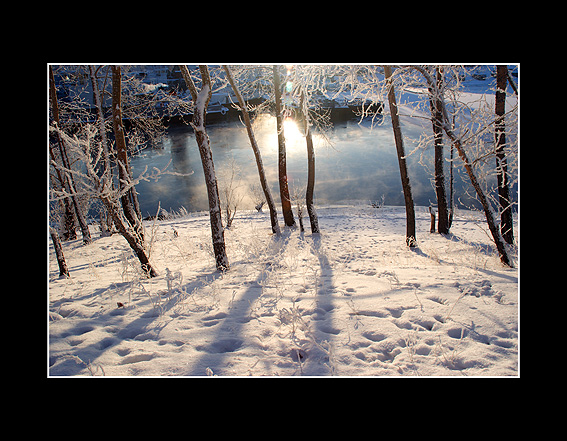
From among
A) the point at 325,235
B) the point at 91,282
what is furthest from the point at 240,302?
the point at 325,235

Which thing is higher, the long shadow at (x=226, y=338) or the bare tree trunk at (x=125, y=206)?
the bare tree trunk at (x=125, y=206)

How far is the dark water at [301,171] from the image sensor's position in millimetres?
19938

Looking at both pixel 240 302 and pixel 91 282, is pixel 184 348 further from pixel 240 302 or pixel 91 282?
pixel 91 282

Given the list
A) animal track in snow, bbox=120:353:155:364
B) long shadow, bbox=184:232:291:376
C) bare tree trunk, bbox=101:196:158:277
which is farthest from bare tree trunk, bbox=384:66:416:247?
animal track in snow, bbox=120:353:155:364

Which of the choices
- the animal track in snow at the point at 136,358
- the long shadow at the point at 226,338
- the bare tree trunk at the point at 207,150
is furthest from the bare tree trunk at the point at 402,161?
the animal track in snow at the point at 136,358

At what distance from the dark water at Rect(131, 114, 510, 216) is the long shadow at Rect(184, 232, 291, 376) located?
43.8 ft

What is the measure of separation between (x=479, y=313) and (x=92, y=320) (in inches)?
174

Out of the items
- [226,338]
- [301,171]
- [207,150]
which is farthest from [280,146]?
[301,171]

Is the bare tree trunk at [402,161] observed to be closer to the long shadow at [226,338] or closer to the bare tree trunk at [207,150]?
the bare tree trunk at [207,150]

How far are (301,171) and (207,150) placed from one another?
61.4 ft

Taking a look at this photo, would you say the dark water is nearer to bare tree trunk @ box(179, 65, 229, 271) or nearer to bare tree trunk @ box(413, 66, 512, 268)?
bare tree trunk @ box(179, 65, 229, 271)

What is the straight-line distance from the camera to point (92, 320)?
10.6ft

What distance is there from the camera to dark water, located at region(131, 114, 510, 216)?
65.4ft

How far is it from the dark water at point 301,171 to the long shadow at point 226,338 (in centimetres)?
1334
